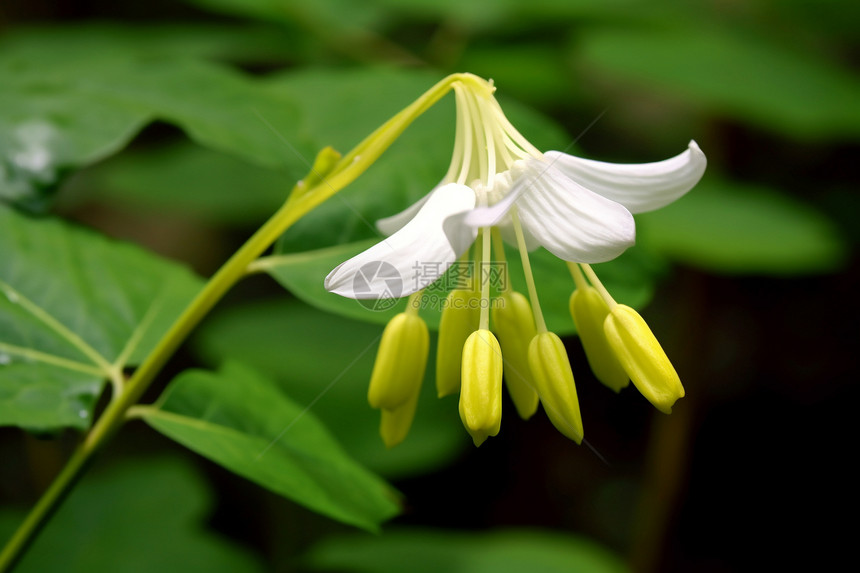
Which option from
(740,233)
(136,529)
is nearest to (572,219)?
(136,529)

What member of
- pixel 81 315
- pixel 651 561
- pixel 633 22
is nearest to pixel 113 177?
pixel 81 315

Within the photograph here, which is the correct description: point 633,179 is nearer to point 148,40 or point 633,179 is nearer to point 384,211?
point 384,211

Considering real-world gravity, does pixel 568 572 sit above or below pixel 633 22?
below

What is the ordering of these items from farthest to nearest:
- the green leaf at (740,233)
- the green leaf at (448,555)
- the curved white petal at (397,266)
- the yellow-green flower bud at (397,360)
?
the green leaf at (740,233), the green leaf at (448,555), the yellow-green flower bud at (397,360), the curved white petal at (397,266)

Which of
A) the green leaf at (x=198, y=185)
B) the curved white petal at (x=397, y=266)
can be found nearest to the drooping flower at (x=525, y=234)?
the curved white petal at (x=397, y=266)

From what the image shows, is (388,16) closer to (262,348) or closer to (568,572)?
(262,348)

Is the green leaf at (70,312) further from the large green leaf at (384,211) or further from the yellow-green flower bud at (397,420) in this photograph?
the yellow-green flower bud at (397,420)

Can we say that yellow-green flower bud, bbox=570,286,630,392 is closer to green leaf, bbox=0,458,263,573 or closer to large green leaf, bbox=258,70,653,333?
large green leaf, bbox=258,70,653,333


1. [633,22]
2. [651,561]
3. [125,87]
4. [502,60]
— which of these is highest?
[633,22]
